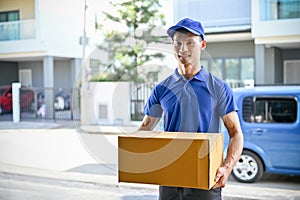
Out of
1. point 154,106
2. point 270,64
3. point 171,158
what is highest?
point 270,64

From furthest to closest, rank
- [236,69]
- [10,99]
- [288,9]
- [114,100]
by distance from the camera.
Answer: [10,99], [236,69], [288,9], [114,100]

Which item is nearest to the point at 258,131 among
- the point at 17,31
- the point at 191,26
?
the point at 191,26

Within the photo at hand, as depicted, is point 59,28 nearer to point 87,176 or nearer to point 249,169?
point 87,176

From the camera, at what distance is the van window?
3.01 m

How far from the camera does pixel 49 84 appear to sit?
6.21m

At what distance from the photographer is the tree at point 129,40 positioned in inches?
82.4

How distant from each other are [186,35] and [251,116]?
1814 millimetres

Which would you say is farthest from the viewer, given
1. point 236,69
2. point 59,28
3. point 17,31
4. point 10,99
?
point 10,99

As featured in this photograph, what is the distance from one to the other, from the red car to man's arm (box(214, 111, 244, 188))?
538 centimetres

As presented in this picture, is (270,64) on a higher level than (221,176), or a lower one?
higher

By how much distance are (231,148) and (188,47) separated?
35 cm

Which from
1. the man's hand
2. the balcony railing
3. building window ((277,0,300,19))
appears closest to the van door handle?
building window ((277,0,300,19))

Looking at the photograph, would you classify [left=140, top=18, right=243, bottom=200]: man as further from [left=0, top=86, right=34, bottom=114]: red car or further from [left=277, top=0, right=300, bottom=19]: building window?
[left=0, top=86, right=34, bottom=114]: red car

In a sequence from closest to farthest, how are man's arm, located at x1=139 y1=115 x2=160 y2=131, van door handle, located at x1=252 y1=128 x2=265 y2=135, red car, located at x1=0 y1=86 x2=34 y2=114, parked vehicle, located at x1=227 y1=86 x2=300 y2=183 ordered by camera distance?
man's arm, located at x1=139 y1=115 x2=160 y2=131, parked vehicle, located at x1=227 y1=86 x2=300 y2=183, van door handle, located at x1=252 y1=128 x2=265 y2=135, red car, located at x1=0 y1=86 x2=34 y2=114
